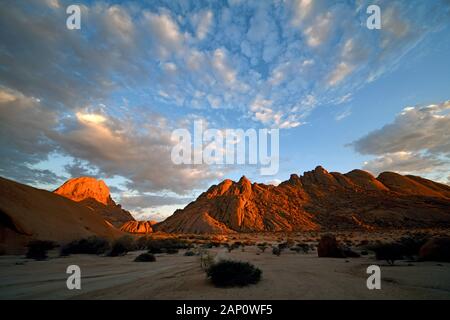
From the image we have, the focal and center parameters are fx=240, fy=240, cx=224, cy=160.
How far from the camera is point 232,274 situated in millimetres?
7363

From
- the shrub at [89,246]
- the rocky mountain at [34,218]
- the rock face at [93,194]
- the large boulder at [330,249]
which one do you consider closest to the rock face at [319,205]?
the rock face at [93,194]

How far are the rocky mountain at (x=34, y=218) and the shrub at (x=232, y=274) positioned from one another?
62.1 ft

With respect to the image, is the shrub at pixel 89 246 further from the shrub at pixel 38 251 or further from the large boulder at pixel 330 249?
the large boulder at pixel 330 249

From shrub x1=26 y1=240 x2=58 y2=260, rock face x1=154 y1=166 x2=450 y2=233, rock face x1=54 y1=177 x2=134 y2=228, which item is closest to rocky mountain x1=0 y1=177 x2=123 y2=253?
shrub x1=26 y1=240 x2=58 y2=260

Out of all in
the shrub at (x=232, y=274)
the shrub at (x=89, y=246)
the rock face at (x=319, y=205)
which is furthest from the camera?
the rock face at (x=319, y=205)

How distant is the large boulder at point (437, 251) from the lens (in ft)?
40.0

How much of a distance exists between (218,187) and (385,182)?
77.1m

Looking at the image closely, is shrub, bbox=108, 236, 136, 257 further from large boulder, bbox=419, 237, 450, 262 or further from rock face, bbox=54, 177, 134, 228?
rock face, bbox=54, 177, 134, 228

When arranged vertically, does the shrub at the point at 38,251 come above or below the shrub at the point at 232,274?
below

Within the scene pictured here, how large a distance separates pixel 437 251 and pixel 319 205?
83.2 m

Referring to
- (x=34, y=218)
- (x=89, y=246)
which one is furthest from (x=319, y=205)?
(x=34, y=218)

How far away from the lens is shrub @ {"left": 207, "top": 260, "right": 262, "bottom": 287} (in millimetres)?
7133
